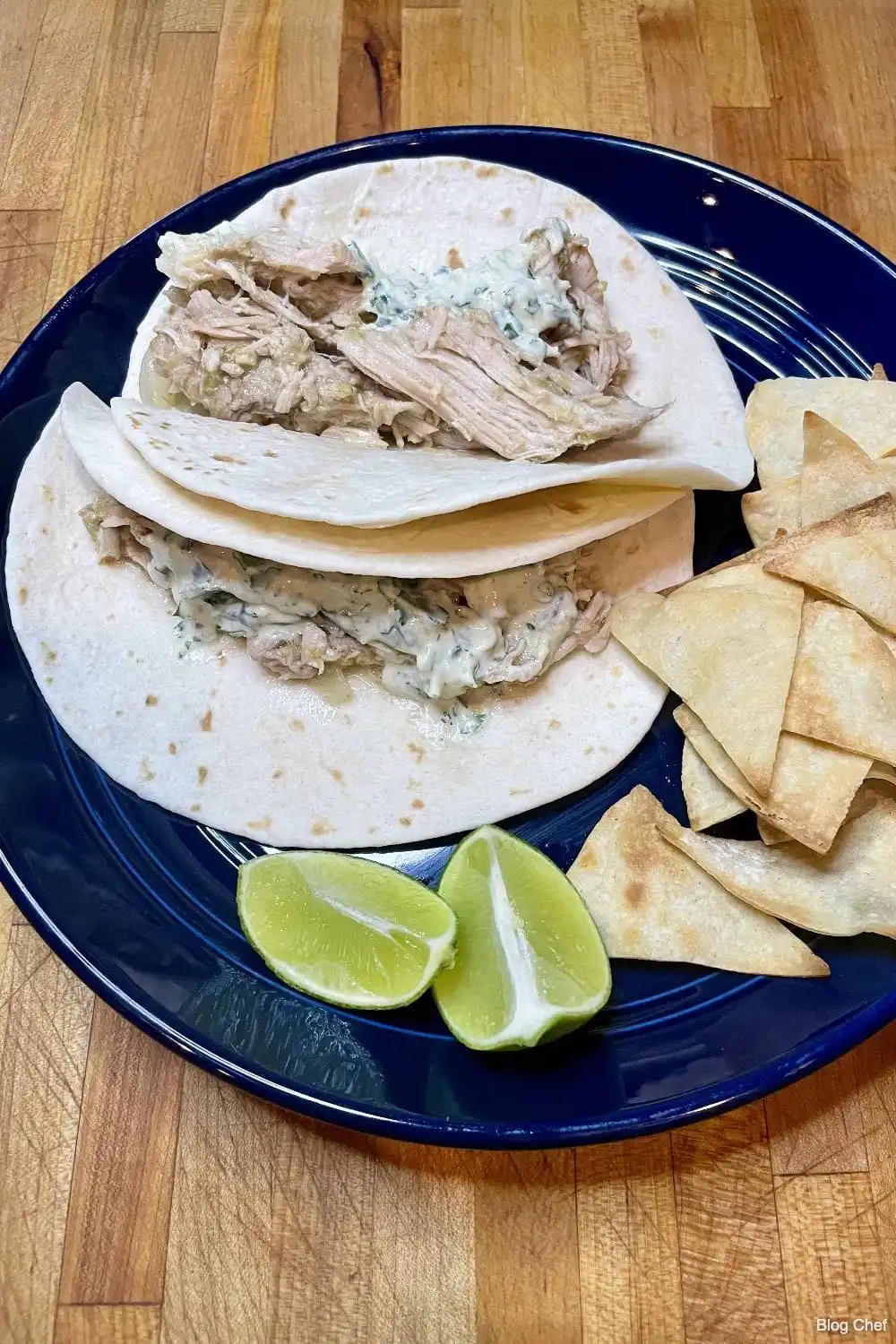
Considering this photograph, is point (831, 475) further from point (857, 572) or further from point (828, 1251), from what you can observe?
point (828, 1251)

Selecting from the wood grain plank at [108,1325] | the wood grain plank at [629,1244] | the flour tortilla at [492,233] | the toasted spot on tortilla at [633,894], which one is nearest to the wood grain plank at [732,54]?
the flour tortilla at [492,233]

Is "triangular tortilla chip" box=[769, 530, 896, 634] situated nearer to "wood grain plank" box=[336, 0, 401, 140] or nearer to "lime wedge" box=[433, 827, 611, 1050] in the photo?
"lime wedge" box=[433, 827, 611, 1050]

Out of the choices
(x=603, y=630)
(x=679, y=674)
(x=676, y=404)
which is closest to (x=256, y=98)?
(x=676, y=404)

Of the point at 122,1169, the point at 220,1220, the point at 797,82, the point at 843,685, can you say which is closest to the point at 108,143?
the point at 797,82

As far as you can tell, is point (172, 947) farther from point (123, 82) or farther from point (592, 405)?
point (123, 82)

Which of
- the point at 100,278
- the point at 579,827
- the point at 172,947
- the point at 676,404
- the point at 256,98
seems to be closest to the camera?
the point at 172,947

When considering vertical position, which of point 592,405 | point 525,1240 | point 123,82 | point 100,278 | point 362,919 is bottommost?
point 525,1240

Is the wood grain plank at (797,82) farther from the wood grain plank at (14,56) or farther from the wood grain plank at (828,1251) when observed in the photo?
the wood grain plank at (828,1251)
